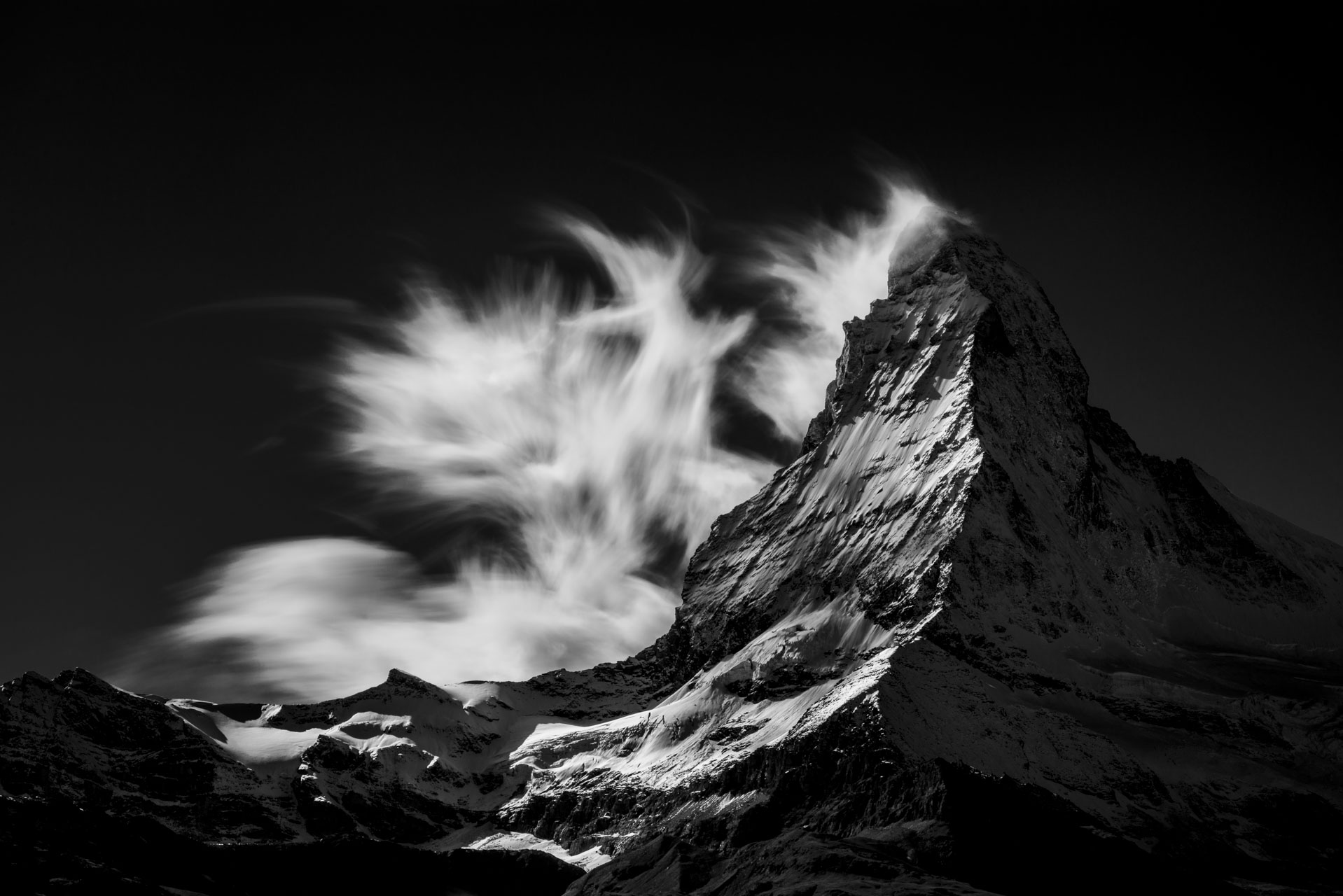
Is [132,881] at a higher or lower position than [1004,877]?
higher

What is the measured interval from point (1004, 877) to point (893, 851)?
46.5ft

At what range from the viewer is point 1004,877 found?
194250 millimetres

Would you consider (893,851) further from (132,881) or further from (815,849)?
(132,881)

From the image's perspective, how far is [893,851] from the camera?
19862 cm

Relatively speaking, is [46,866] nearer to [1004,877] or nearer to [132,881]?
[132,881]

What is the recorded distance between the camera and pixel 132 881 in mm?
194250

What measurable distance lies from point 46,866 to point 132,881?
10.4 meters

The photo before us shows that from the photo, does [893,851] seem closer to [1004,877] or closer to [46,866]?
[1004,877]

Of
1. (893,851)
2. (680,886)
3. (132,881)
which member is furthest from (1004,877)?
(132,881)

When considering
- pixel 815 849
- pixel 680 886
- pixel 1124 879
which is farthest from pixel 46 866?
pixel 1124 879

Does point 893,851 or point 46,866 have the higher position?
point 46,866

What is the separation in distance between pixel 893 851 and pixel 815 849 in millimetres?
10408

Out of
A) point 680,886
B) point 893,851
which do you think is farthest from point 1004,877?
point 680,886

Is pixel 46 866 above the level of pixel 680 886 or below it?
above
